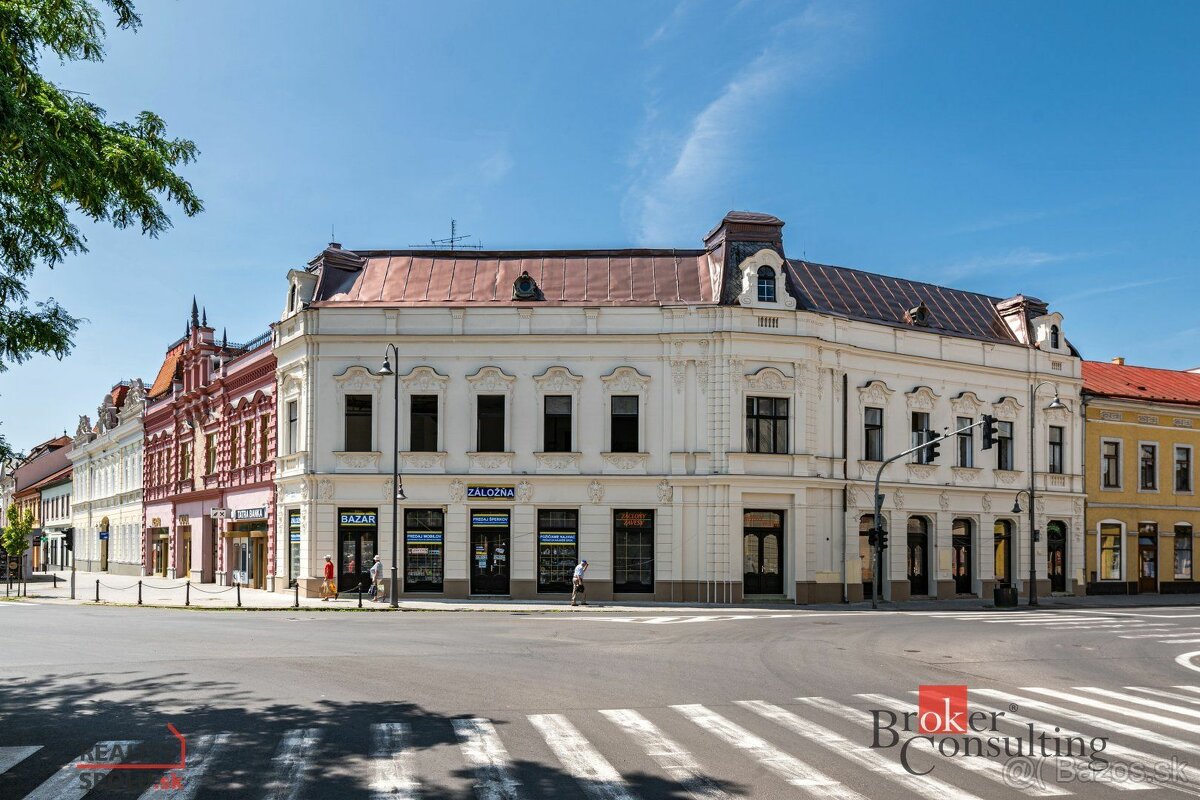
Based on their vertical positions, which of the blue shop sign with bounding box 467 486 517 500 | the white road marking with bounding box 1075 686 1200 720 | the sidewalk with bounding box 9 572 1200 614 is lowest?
the sidewalk with bounding box 9 572 1200 614

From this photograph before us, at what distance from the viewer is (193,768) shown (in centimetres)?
932

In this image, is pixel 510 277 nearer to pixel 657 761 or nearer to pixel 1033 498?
pixel 1033 498

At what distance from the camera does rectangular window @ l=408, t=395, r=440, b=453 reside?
115 ft

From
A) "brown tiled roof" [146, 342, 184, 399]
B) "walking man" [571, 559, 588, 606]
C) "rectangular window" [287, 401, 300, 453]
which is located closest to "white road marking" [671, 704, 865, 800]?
"walking man" [571, 559, 588, 606]

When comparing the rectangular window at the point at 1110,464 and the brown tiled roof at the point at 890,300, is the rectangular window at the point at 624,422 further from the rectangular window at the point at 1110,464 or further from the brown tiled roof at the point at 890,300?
the rectangular window at the point at 1110,464

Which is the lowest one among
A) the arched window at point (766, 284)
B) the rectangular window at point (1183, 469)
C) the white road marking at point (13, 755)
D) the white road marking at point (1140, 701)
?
the white road marking at point (1140, 701)

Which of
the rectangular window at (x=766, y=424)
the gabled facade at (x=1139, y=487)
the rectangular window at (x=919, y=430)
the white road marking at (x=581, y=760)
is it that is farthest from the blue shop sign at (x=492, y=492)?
the gabled facade at (x=1139, y=487)

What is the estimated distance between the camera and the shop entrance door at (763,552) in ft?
114

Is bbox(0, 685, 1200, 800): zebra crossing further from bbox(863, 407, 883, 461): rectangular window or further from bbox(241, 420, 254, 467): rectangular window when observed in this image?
bbox(241, 420, 254, 467): rectangular window

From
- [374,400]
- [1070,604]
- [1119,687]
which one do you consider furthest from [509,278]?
[1119,687]

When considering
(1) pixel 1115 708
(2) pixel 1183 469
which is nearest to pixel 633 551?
(1) pixel 1115 708

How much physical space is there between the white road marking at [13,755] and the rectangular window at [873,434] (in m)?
31.5

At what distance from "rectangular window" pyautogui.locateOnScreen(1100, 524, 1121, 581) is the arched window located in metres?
20.1

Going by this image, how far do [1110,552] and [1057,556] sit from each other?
3.62m
